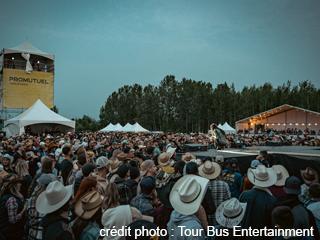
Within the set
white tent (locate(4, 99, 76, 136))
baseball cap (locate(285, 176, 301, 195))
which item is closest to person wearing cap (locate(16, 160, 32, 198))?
baseball cap (locate(285, 176, 301, 195))

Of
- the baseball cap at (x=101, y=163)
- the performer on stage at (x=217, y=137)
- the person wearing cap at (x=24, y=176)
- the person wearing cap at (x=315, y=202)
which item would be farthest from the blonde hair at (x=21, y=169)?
the performer on stage at (x=217, y=137)

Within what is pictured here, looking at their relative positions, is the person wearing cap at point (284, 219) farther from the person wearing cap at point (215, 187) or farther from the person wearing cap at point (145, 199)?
the person wearing cap at point (145, 199)

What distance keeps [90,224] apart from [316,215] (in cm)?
301

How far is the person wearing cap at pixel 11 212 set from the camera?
10.0 ft

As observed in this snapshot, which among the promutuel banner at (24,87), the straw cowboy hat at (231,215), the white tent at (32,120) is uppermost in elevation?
the promutuel banner at (24,87)

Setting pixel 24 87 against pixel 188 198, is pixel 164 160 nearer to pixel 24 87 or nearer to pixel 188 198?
pixel 188 198

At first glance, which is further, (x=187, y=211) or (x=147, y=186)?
(x=147, y=186)

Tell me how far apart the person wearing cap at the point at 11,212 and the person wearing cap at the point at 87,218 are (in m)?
1.39

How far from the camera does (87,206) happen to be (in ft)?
7.61

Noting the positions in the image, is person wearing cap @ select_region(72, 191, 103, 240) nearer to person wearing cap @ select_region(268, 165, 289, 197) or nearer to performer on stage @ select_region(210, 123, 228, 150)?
person wearing cap @ select_region(268, 165, 289, 197)

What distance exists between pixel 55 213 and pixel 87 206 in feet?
1.04

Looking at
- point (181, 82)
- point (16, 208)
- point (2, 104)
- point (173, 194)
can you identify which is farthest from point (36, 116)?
point (181, 82)

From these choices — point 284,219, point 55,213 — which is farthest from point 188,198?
point 55,213

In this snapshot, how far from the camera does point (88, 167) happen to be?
11.7ft
